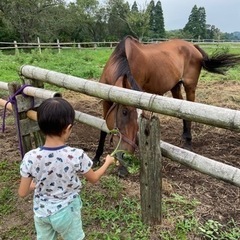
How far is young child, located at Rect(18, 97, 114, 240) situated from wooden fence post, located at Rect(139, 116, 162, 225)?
44cm

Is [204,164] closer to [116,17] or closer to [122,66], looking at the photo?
Answer: [122,66]

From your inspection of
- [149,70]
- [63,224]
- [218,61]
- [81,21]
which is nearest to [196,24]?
[81,21]

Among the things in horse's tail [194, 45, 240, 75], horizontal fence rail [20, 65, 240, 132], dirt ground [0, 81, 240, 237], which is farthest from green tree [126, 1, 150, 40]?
horizontal fence rail [20, 65, 240, 132]

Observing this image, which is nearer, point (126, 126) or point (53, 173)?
point (53, 173)

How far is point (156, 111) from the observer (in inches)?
72.9

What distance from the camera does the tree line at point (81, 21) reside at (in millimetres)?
29562

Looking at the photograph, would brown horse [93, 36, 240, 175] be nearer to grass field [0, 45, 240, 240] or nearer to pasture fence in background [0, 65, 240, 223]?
pasture fence in background [0, 65, 240, 223]

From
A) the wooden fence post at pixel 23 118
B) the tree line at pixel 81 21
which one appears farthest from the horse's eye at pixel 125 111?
the tree line at pixel 81 21

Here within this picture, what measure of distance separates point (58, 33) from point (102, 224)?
35.0 m

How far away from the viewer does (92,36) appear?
43406 millimetres

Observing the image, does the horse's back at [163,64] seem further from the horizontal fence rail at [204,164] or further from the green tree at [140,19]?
the green tree at [140,19]

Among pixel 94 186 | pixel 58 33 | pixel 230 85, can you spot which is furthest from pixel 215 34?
pixel 94 186

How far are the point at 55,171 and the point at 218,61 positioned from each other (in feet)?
13.2

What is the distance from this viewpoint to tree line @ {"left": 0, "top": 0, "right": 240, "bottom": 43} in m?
29.6
